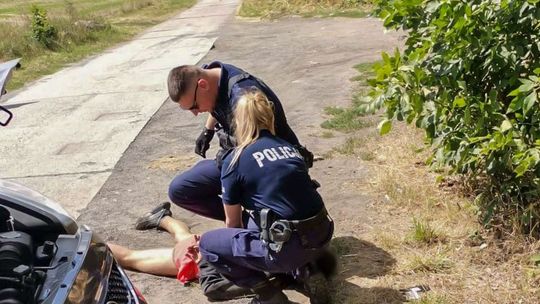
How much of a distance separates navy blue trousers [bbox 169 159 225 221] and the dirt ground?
0.46 meters

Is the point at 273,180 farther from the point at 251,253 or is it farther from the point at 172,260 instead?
the point at 172,260

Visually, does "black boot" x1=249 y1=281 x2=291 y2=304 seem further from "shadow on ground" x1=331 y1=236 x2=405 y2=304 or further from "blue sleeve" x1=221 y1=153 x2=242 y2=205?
"blue sleeve" x1=221 y1=153 x2=242 y2=205

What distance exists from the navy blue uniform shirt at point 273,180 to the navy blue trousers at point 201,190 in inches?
36.1

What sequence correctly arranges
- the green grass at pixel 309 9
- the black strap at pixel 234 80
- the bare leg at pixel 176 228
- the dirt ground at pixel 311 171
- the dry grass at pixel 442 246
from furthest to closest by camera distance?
1. the green grass at pixel 309 9
2. the bare leg at pixel 176 228
3. the dirt ground at pixel 311 171
4. the black strap at pixel 234 80
5. the dry grass at pixel 442 246

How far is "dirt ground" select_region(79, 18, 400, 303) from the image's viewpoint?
179 inches

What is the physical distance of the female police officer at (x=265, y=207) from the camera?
3.79 meters

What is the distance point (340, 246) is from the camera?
485 cm

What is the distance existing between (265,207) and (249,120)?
489 millimetres

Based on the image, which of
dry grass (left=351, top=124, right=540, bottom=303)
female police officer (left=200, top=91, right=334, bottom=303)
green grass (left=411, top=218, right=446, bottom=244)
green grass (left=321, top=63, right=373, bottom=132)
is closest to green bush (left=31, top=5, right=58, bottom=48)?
green grass (left=321, top=63, right=373, bottom=132)

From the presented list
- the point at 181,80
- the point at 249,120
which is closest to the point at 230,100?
the point at 181,80

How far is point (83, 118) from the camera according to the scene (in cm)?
Result: 980

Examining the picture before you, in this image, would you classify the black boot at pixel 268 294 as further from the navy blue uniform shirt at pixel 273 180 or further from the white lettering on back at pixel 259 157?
the white lettering on back at pixel 259 157

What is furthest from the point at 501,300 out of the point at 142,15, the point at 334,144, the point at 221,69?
the point at 142,15

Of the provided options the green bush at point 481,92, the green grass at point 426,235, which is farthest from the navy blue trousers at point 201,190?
the green grass at point 426,235
